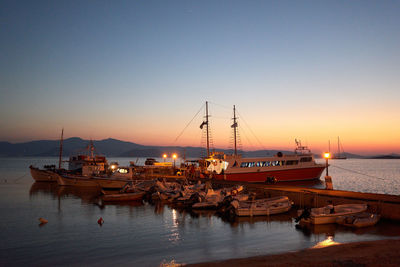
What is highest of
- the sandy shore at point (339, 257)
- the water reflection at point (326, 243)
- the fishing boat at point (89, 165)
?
the fishing boat at point (89, 165)

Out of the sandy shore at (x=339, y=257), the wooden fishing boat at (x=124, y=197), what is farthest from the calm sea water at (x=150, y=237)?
the wooden fishing boat at (x=124, y=197)

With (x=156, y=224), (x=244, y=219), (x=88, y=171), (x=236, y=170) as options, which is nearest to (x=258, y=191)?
(x=244, y=219)

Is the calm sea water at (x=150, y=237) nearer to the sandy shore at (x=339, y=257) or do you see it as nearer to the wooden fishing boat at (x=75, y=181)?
the sandy shore at (x=339, y=257)

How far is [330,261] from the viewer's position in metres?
12.7

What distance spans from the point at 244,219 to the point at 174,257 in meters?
9.97

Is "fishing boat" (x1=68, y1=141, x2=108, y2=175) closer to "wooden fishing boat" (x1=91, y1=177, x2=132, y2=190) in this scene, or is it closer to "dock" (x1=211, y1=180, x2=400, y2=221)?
"wooden fishing boat" (x1=91, y1=177, x2=132, y2=190)

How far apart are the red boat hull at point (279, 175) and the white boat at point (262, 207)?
65.1 ft

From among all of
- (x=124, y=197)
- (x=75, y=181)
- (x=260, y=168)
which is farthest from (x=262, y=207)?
(x=75, y=181)

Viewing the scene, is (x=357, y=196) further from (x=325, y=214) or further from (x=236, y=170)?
(x=236, y=170)

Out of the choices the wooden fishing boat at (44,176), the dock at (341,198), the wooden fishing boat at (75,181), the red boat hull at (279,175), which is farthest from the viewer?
the wooden fishing boat at (44,176)

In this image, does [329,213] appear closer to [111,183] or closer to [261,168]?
[261,168]

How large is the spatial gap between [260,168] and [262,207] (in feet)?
81.1

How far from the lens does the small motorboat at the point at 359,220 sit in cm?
1945

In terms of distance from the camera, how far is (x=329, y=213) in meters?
21.2
